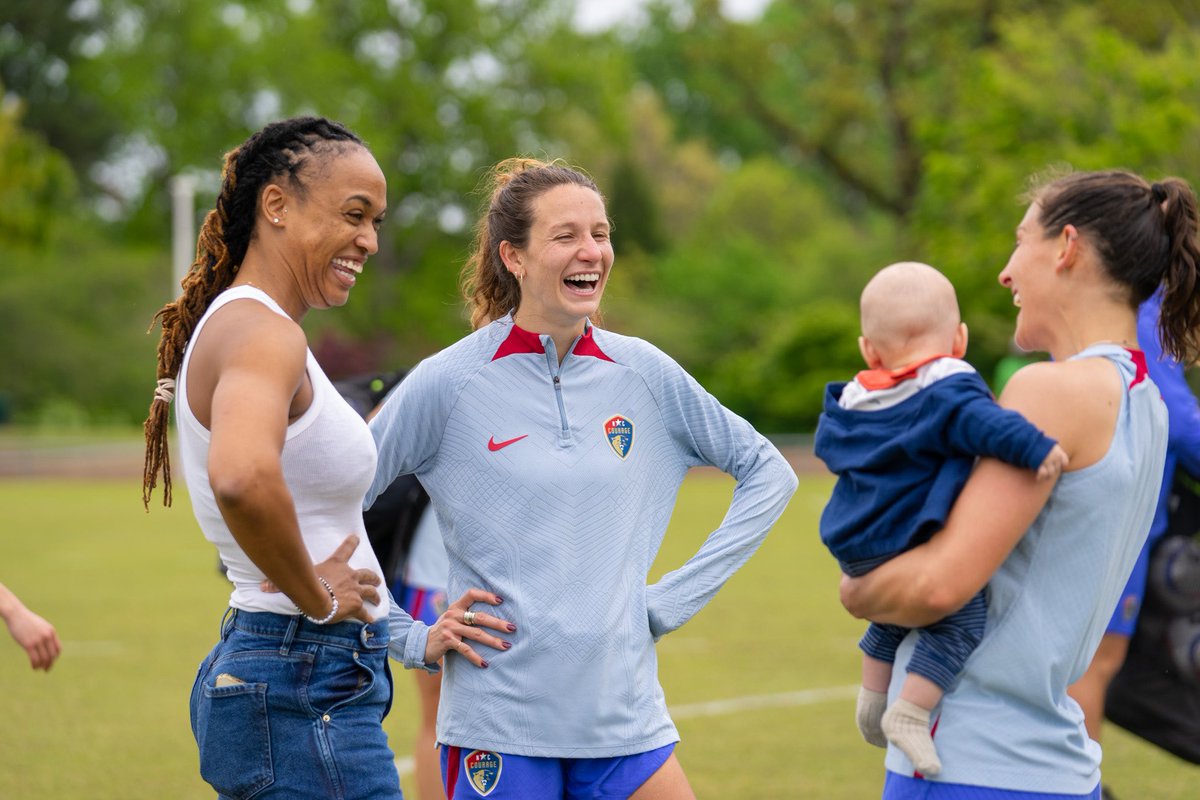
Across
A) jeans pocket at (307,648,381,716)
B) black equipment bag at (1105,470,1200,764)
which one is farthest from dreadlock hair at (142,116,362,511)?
black equipment bag at (1105,470,1200,764)

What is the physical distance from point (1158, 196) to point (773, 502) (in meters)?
1.29

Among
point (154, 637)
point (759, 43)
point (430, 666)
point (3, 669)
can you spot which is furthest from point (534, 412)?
point (759, 43)

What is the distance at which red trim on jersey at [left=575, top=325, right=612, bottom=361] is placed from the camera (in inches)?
151

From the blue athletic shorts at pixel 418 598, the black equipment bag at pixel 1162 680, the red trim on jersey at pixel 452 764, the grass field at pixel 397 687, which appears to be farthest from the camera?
the grass field at pixel 397 687

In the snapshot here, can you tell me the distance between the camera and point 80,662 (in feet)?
34.7

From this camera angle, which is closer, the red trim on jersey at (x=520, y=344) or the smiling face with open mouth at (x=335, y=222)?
the smiling face with open mouth at (x=335, y=222)

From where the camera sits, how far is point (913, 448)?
9.32 ft

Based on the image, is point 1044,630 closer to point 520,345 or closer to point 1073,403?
point 1073,403

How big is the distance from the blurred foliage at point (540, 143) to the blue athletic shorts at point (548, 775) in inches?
A: 1119

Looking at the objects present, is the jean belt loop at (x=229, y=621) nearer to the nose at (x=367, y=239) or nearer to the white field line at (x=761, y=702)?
the nose at (x=367, y=239)

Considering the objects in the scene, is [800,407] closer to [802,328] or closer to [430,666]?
[802,328]

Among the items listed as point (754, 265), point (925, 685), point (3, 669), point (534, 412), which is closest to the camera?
point (925, 685)

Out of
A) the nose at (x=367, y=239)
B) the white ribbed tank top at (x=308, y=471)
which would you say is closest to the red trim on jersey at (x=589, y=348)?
the nose at (x=367, y=239)

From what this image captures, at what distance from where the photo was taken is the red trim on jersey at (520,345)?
12.5ft
